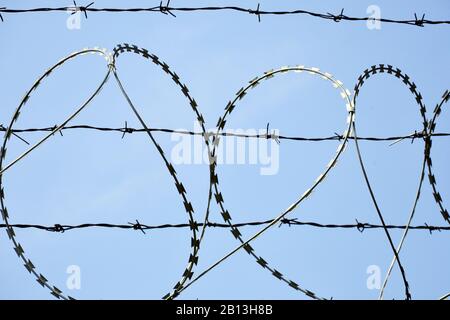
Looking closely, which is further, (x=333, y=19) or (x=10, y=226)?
(x=333, y=19)

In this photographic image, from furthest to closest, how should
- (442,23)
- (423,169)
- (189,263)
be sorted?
(442,23) → (423,169) → (189,263)

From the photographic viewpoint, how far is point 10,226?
17.9 feet

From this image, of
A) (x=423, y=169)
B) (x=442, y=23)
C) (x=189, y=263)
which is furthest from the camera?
(x=442, y=23)
